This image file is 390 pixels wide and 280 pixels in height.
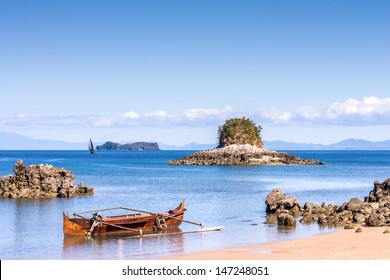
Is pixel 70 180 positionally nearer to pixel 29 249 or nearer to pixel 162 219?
pixel 162 219

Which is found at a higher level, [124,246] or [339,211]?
[339,211]

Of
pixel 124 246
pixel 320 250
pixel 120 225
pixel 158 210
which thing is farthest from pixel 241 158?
pixel 320 250

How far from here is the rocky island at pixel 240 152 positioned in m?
141

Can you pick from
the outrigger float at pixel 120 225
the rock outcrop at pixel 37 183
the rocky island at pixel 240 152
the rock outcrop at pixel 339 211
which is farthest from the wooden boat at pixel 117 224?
the rocky island at pixel 240 152

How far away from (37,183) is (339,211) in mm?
29973

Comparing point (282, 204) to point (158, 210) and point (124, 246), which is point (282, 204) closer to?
point (158, 210)

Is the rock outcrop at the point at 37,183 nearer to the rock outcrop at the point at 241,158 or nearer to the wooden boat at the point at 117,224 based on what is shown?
the wooden boat at the point at 117,224

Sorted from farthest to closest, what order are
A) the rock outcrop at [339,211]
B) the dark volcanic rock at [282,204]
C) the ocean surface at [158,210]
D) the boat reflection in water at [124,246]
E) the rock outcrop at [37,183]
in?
the rock outcrop at [37,183] → the dark volcanic rock at [282,204] → the rock outcrop at [339,211] → the ocean surface at [158,210] → the boat reflection in water at [124,246]

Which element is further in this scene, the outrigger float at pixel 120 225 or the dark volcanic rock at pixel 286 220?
the dark volcanic rock at pixel 286 220

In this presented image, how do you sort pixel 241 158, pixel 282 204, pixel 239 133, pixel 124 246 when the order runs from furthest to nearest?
1. pixel 239 133
2. pixel 241 158
3. pixel 282 204
4. pixel 124 246

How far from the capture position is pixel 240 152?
146m

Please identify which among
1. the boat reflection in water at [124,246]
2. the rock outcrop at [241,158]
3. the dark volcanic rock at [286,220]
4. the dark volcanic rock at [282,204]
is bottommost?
the boat reflection in water at [124,246]

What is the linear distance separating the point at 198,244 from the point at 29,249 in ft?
28.4

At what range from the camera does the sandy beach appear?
25834 mm
